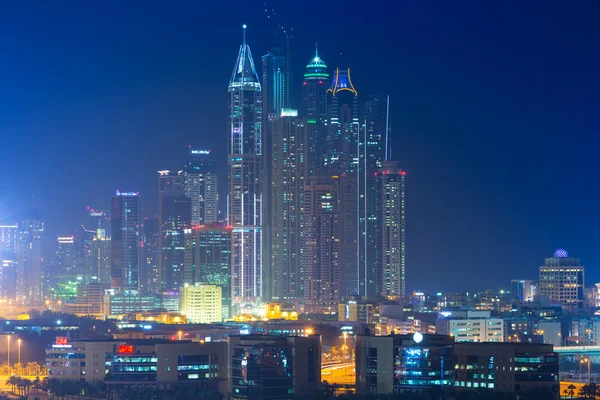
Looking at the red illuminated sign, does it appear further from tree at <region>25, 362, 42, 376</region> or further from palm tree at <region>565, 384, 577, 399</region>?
palm tree at <region>565, 384, 577, 399</region>

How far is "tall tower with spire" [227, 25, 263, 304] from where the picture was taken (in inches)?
2896

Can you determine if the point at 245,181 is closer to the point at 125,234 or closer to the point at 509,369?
the point at 125,234

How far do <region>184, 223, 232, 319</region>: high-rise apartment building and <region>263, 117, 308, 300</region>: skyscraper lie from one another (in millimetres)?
2782

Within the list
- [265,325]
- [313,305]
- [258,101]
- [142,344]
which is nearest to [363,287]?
[313,305]

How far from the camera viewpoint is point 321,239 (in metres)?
72.1

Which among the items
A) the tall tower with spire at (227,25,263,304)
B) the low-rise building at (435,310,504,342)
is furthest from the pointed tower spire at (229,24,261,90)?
the low-rise building at (435,310,504,342)

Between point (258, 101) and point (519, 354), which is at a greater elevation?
point (258, 101)

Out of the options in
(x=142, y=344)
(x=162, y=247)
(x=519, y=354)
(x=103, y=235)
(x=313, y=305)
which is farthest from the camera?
(x=103, y=235)

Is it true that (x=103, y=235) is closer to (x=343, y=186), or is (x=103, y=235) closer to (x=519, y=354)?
(x=343, y=186)

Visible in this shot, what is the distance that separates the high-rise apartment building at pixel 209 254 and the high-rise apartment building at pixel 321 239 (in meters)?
3.73

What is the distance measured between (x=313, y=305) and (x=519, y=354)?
126 feet

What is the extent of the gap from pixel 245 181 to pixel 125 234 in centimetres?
961

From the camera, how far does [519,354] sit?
33.3 m

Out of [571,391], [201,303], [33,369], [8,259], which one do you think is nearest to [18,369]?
[33,369]
